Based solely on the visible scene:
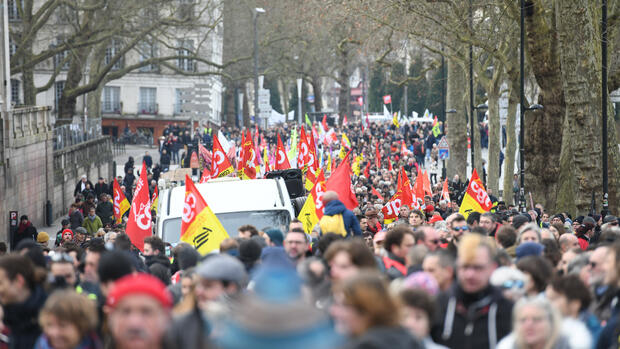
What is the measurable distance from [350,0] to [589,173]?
423 inches

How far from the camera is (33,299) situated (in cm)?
688

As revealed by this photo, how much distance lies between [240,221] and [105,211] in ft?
38.2

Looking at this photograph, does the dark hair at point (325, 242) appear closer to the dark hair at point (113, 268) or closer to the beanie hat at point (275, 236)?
the beanie hat at point (275, 236)

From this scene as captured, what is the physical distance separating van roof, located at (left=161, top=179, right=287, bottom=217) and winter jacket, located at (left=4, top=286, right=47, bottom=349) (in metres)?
7.83

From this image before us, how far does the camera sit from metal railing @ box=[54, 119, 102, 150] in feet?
122

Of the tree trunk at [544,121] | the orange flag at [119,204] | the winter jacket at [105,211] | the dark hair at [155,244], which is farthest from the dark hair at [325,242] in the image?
the tree trunk at [544,121]

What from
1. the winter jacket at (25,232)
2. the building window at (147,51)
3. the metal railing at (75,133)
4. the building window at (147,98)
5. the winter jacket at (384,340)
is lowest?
the winter jacket at (25,232)

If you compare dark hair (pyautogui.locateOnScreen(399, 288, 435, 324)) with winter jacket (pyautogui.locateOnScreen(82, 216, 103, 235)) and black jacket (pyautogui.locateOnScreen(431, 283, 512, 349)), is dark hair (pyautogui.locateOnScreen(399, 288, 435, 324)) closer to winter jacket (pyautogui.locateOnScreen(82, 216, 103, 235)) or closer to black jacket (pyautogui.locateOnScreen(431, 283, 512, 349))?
black jacket (pyautogui.locateOnScreen(431, 283, 512, 349))

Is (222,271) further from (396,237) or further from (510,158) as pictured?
(510,158)

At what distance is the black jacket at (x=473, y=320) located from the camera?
6.20 metres

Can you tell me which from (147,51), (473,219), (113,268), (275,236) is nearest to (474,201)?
(473,219)

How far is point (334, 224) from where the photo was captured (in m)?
12.3

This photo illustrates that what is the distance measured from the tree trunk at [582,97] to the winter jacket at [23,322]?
56.7 ft

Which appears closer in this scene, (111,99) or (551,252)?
(551,252)
